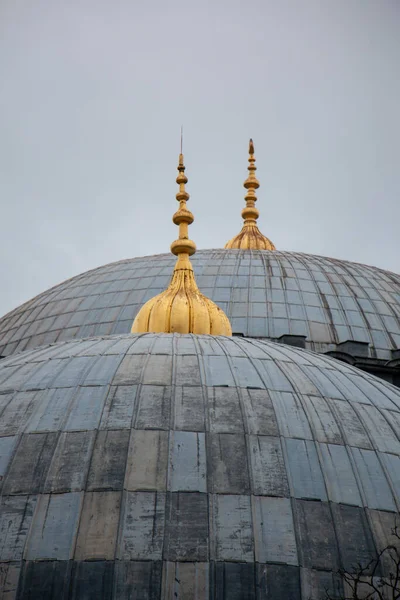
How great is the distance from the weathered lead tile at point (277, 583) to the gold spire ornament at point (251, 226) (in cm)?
3143

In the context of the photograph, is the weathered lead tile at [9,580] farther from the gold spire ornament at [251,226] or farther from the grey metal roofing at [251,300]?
the gold spire ornament at [251,226]

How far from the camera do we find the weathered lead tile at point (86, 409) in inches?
800

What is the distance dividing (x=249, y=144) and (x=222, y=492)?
37.4m

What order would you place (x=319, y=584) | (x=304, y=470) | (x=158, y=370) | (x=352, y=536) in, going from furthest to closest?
(x=158, y=370) < (x=304, y=470) < (x=352, y=536) < (x=319, y=584)

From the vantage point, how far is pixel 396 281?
1724 inches

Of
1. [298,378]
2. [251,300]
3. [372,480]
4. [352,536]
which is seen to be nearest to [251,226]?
Result: [251,300]

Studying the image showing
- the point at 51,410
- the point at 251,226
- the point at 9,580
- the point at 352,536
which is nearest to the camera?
the point at 9,580

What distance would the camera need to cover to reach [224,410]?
2086 centimetres

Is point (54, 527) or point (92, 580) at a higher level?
point (54, 527)

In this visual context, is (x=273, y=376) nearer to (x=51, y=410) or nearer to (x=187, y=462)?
(x=187, y=462)

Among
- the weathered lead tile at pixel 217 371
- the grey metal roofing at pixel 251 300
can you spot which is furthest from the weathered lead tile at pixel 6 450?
the grey metal roofing at pixel 251 300

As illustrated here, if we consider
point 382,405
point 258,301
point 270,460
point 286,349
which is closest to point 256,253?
point 258,301

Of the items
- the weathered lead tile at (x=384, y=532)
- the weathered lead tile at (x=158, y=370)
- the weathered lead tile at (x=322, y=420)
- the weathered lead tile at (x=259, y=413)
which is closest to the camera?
the weathered lead tile at (x=384, y=532)

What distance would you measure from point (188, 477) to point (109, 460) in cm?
131
